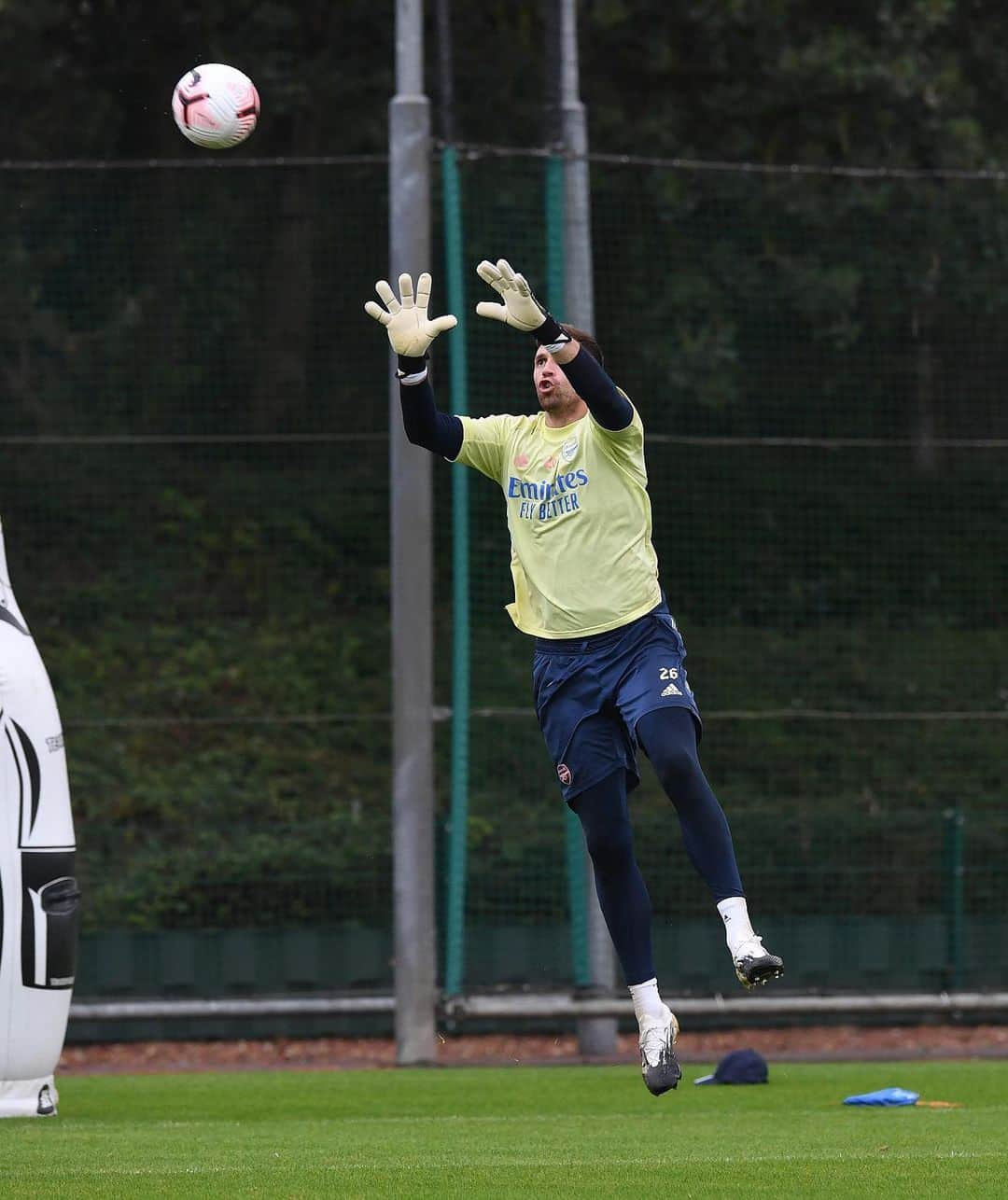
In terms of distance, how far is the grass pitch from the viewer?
19.1 feet

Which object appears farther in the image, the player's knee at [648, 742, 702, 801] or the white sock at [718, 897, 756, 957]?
the player's knee at [648, 742, 702, 801]

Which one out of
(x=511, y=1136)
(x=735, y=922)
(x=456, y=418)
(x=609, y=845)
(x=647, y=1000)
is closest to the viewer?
(x=735, y=922)

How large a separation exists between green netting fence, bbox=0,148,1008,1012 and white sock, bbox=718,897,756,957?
4.87 metres

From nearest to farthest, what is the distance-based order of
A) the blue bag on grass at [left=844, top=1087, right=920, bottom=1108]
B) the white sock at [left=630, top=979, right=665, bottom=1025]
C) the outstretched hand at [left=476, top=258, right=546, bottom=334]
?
the outstretched hand at [left=476, top=258, right=546, bottom=334] → the white sock at [left=630, top=979, right=665, bottom=1025] → the blue bag on grass at [left=844, top=1087, right=920, bottom=1108]

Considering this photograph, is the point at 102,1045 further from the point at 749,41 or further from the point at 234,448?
the point at 749,41

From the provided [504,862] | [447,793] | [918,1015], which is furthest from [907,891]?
[447,793]

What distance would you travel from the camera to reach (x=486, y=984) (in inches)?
459

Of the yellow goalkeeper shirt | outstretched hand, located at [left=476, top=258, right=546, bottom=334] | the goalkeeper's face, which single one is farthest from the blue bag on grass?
outstretched hand, located at [left=476, top=258, right=546, bottom=334]

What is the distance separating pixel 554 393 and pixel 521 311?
0.49 meters

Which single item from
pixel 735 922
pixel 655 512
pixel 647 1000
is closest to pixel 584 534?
pixel 735 922

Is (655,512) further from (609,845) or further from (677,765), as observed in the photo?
(677,765)

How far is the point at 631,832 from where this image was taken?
22.5ft

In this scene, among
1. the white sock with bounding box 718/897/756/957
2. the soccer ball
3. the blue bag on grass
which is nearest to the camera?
the white sock with bounding box 718/897/756/957

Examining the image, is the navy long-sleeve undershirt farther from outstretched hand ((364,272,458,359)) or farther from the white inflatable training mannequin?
the white inflatable training mannequin
